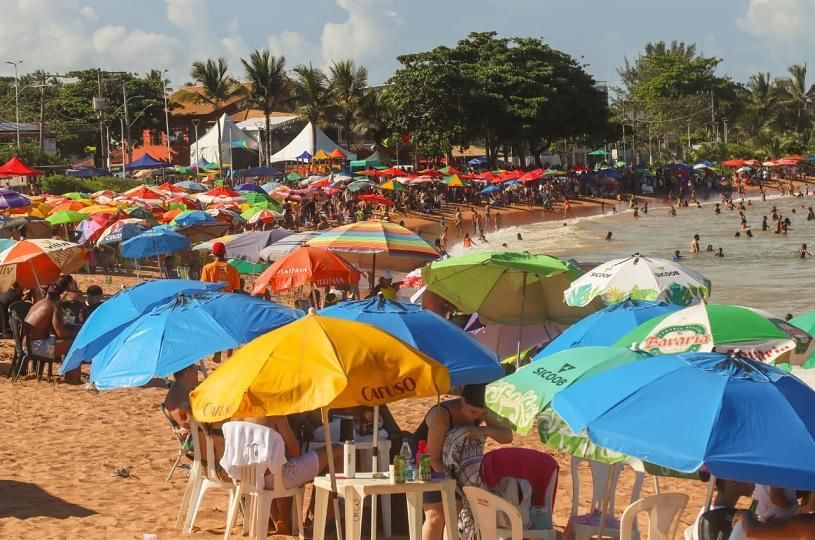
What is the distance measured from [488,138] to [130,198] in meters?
34.2

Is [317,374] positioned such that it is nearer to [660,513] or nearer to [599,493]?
[660,513]

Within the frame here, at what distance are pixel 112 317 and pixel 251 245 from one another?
27.4 feet

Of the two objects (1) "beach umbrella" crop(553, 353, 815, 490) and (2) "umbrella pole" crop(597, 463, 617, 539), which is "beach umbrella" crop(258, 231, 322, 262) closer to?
(2) "umbrella pole" crop(597, 463, 617, 539)

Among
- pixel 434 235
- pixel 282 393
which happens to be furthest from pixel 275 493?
pixel 434 235

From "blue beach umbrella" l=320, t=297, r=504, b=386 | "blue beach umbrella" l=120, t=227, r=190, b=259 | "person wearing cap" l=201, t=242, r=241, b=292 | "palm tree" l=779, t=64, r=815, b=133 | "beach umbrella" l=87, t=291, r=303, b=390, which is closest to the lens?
"blue beach umbrella" l=320, t=297, r=504, b=386

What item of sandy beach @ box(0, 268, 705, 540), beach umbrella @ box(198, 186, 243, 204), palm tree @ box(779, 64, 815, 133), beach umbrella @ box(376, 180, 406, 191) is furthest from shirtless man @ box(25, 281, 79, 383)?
palm tree @ box(779, 64, 815, 133)

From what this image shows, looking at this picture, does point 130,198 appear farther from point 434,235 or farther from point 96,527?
point 96,527

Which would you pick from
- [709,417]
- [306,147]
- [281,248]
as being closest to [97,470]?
[709,417]

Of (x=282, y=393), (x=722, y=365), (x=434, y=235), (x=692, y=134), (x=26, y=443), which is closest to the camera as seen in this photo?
(x=722, y=365)

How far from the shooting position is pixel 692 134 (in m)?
92.1

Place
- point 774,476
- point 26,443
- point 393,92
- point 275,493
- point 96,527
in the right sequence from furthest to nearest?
point 393,92, point 26,443, point 96,527, point 275,493, point 774,476

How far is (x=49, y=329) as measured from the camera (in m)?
12.0

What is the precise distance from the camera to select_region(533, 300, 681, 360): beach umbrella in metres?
7.77

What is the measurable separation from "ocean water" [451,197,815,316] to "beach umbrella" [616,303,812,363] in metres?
18.6
